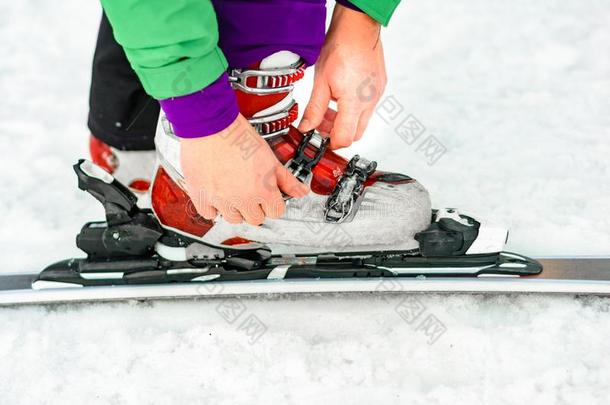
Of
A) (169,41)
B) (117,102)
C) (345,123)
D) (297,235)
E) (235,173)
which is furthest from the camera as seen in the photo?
(117,102)

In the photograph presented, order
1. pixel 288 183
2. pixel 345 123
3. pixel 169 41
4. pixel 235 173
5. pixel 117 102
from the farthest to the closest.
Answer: pixel 117 102, pixel 345 123, pixel 288 183, pixel 235 173, pixel 169 41

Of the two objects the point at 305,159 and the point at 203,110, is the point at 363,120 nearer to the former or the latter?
the point at 305,159

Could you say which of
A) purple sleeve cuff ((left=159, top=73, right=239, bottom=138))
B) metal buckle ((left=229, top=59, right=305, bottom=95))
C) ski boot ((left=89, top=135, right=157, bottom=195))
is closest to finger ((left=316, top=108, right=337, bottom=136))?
metal buckle ((left=229, top=59, right=305, bottom=95))

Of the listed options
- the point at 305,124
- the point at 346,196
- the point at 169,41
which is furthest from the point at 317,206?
the point at 169,41

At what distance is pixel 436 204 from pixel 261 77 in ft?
2.09

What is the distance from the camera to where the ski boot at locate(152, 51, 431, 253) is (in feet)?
3.88

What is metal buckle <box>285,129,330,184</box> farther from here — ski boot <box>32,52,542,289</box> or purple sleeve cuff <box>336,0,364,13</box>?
purple sleeve cuff <box>336,0,364,13</box>

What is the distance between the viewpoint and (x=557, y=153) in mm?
1640

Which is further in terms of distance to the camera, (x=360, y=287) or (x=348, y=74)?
(x=360, y=287)

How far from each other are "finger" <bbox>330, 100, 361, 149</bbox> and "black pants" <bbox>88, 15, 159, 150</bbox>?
58cm

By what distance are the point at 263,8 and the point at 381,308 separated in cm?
63

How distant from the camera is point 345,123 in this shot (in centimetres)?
111

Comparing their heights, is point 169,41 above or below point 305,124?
above

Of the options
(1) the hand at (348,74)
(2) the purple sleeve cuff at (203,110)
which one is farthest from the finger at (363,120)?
(2) the purple sleeve cuff at (203,110)
